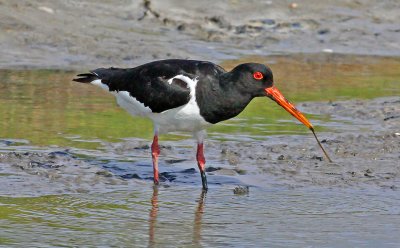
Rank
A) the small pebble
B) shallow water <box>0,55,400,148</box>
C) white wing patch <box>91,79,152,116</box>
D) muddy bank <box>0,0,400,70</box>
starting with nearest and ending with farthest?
the small pebble
white wing patch <box>91,79,152,116</box>
shallow water <box>0,55,400,148</box>
muddy bank <box>0,0,400,70</box>

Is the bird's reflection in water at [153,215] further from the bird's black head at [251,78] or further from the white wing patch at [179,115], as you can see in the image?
the bird's black head at [251,78]

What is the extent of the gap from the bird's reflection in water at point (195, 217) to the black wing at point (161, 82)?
0.75m

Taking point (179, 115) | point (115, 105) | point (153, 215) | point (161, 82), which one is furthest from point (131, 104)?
point (115, 105)

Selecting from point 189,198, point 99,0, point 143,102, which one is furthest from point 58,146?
point 99,0

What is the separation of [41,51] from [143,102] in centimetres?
536

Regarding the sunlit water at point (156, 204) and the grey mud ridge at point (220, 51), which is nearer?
the sunlit water at point (156, 204)

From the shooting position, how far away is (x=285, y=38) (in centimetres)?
1647

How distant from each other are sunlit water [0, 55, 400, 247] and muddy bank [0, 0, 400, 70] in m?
2.04

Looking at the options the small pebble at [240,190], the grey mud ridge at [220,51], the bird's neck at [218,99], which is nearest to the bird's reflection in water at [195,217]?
the small pebble at [240,190]

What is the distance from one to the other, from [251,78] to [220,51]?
642cm

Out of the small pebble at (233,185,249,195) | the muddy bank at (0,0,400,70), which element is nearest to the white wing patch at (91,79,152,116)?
the small pebble at (233,185,249,195)

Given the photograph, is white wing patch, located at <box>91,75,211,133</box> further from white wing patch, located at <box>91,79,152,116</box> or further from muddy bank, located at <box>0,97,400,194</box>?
muddy bank, located at <box>0,97,400,194</box>

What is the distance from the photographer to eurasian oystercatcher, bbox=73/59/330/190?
352 inches

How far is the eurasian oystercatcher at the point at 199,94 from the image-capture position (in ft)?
29.3
